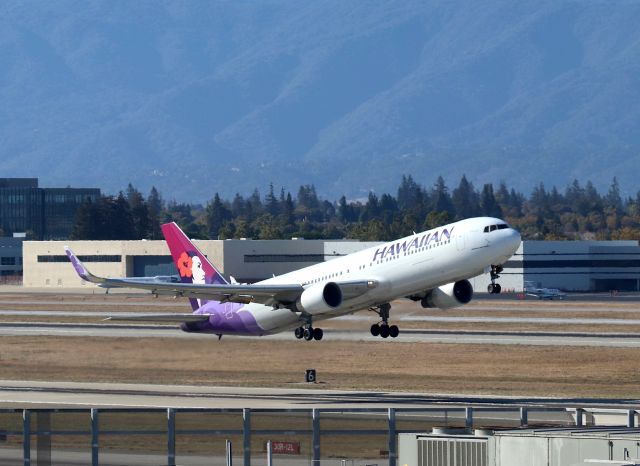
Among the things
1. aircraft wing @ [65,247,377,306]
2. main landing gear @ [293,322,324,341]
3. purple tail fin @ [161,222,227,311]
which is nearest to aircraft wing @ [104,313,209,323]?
purple tail fin @ [161,222,227,311]

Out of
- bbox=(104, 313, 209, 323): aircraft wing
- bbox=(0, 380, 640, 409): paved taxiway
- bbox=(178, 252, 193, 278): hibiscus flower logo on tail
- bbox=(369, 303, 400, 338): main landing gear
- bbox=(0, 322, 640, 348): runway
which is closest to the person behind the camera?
bbox=(0, 380, 640, 409): paved taxiway

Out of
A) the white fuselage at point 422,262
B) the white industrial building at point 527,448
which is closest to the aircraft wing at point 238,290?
the white fuselage at point 422,262

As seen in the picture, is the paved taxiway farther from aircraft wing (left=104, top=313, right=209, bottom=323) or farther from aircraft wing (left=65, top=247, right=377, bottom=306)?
aircraft wing (left=65, top=247, right=377, bottom=306)

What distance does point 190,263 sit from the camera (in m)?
82.0

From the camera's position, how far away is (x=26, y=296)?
543ft

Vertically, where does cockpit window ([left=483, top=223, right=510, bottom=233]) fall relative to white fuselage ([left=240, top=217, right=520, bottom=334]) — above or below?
above

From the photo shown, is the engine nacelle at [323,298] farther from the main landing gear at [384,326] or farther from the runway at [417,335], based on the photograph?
the runway at [417,335]

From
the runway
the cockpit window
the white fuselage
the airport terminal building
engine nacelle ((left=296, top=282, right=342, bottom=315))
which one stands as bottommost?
the runway

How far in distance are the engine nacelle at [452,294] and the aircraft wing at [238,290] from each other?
4710 mm

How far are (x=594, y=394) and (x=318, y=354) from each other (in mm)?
20791

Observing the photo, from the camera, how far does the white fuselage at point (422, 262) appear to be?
67688 millimetres

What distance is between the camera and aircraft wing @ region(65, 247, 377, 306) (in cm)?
7100

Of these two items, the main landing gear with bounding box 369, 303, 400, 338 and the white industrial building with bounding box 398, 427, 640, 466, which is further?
the main landing gear with bounding box 369, 303, 400, 338

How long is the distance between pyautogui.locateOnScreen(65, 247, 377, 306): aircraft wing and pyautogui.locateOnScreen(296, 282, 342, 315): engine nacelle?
398 mm
